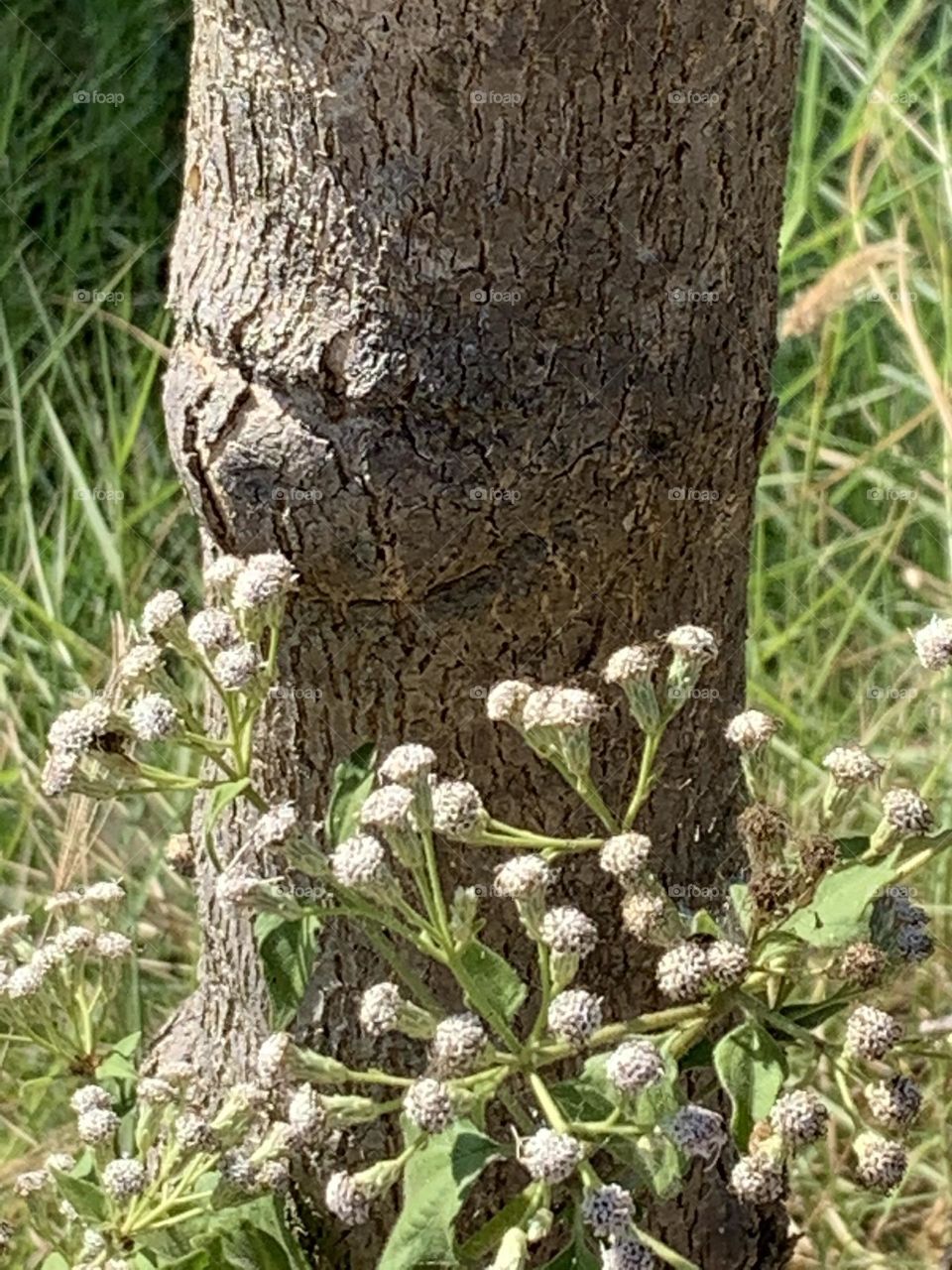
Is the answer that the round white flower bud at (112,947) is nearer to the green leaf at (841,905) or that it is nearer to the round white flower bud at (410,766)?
the round white flower bud at (410,766)

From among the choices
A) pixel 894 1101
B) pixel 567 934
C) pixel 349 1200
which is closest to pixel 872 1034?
pixel 894 1101

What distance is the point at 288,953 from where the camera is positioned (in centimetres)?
85

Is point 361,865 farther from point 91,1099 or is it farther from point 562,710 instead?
point 91,1099

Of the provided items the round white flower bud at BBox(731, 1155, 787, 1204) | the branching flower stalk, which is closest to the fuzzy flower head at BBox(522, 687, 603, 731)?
the branching flower stalk

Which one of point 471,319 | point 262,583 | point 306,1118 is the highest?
point 471,319

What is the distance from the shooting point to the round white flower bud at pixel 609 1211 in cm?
76

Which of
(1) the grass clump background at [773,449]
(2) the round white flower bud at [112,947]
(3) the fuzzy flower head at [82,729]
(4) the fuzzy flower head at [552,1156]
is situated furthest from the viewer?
(1) the grass clump background at [773,449]

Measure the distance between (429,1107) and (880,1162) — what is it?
0.20m

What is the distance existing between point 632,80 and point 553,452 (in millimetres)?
174

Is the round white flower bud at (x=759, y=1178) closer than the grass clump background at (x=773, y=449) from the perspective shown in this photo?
Yes

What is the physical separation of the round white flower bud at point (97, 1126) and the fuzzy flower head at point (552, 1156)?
24cm

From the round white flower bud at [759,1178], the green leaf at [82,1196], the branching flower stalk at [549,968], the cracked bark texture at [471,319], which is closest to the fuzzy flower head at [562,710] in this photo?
the branching flower stalk at [549,968]

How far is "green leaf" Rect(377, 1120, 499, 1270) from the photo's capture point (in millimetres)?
785

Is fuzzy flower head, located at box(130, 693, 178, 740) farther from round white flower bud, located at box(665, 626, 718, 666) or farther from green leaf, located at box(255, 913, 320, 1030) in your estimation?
round white flower bud, located at box(665, 626, 718, 666)
